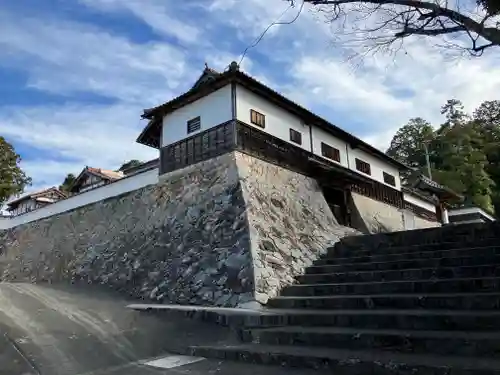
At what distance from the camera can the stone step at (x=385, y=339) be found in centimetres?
395

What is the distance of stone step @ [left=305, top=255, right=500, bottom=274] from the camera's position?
6.70 m

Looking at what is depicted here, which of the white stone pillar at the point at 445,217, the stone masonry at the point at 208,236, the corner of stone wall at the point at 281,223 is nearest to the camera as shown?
the corner of stone wall at the point at 281,223

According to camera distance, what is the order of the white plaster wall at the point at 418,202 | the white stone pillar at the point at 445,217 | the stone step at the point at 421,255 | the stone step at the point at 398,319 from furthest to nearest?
the white stone pillar at the point at 445,217
the white plaster wall at the point at 418,202
the stone step at the point at 421,255
the stone step at the point at 398,319

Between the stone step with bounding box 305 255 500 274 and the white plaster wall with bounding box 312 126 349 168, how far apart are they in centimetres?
606

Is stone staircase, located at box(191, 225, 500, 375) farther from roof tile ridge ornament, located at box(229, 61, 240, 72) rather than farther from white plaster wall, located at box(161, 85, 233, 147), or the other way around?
roof tile ridge ornament, located at box(229, 61, 240, 72)

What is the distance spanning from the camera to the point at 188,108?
1243 cm

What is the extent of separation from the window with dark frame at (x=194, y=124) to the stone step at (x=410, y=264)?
19.2 ft

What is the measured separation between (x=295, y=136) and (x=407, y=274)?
23.1 ft

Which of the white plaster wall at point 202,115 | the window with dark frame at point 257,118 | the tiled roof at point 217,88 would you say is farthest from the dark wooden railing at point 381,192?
the white plaster wall at point 202,115

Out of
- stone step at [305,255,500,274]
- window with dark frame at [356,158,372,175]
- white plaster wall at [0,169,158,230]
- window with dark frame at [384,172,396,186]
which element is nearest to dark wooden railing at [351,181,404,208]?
window with dark frame at [384,172,396,186]

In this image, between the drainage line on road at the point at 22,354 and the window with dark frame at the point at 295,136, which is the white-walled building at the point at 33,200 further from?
the drainage line on road at the point at 22,354

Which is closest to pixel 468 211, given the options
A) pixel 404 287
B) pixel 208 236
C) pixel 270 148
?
pixel 270 148

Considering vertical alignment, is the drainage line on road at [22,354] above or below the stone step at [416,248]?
below

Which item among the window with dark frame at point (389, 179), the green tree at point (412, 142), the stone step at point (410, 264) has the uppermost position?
the green tree at point (412, 142)
